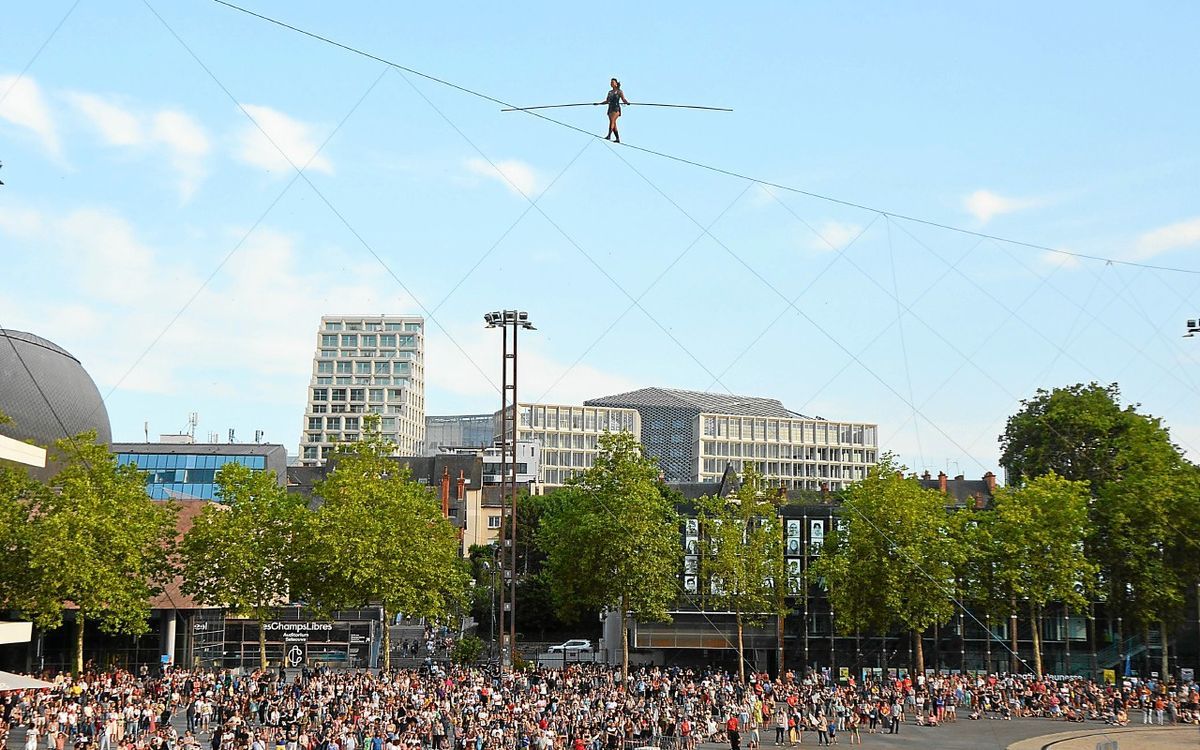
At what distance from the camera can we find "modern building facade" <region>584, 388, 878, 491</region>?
182m

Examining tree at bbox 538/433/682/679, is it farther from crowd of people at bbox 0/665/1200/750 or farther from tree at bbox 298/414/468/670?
tree at bbox 298/414/468/670

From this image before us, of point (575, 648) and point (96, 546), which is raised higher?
point (96, 546)

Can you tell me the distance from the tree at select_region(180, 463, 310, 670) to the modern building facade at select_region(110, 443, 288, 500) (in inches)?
2235

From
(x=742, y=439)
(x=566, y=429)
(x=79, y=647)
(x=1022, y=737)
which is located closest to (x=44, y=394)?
(x=79, y=647)

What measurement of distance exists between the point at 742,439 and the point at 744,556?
130605 mm

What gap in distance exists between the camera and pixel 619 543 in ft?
168

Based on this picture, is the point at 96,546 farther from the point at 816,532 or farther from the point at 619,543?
the point at 816,532

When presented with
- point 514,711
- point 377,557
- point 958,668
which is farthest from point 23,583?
point 958,668

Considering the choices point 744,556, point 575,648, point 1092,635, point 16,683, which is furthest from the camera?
point 575,648

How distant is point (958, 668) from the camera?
61312mm

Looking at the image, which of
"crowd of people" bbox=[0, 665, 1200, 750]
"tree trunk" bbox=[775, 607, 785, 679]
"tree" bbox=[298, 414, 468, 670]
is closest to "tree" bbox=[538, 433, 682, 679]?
"crowd of people" bbox=[0, 665, 1200, 750]

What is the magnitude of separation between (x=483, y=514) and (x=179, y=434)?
1344 inches

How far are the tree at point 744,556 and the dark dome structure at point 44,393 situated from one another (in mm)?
34212

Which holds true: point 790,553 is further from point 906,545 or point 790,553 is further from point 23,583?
point 23,583
